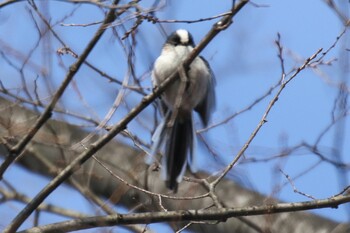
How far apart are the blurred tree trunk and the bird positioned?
0.65ft

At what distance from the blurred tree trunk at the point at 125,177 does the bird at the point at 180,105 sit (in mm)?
198

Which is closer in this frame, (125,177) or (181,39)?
(181,39)

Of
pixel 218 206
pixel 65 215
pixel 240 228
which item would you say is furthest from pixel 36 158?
pixel 218 206

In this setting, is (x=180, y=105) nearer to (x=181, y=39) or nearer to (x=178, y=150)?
(x=178, y=150)

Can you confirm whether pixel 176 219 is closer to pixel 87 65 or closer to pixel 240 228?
pixel 87 65

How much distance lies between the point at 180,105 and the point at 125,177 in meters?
1.15

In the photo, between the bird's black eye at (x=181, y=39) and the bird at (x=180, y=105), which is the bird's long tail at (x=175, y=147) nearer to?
the bird at (x=180, y=105)

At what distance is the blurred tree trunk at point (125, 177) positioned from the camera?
10.0 ft

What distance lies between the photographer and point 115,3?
2.21m

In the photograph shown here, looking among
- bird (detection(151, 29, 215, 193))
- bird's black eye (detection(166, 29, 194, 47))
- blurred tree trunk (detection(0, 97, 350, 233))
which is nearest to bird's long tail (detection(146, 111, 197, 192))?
bird (detection(151, 29, 215, 193))

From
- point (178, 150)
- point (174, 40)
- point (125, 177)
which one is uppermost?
point (174, 40)

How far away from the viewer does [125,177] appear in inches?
145

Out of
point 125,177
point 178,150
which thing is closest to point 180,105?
point 178,150

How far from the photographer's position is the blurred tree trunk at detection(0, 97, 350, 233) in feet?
10.0
